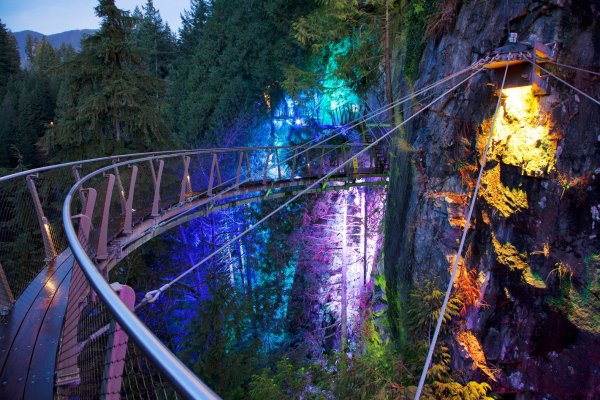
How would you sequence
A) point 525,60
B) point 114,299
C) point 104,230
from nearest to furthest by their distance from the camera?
point 114,299 → point 104,230 → point 525,60

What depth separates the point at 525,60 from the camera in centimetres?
425

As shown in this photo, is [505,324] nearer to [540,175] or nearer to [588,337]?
[588,337]

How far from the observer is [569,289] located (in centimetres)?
421

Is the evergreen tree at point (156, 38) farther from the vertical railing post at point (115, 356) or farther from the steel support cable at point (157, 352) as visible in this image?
the steel support cable at point (157, 352)

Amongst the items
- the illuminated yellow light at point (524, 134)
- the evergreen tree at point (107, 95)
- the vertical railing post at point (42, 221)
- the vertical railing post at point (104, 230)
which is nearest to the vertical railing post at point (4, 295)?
the vertical railing post at point (42, 221)

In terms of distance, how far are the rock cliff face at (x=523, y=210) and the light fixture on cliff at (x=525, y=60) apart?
6.5 inches

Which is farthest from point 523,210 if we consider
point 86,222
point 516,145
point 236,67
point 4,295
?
point 236,67

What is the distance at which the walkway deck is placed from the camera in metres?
1.67

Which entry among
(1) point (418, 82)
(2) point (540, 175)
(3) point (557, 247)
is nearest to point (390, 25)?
(1) point (418, 82)

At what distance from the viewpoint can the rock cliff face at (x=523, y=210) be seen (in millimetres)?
4117

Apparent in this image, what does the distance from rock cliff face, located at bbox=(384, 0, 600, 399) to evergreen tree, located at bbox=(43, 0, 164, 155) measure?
6.90m

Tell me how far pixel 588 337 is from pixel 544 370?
662 millimetres

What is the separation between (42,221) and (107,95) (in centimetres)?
712

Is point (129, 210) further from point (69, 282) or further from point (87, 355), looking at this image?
point (87, 355)
